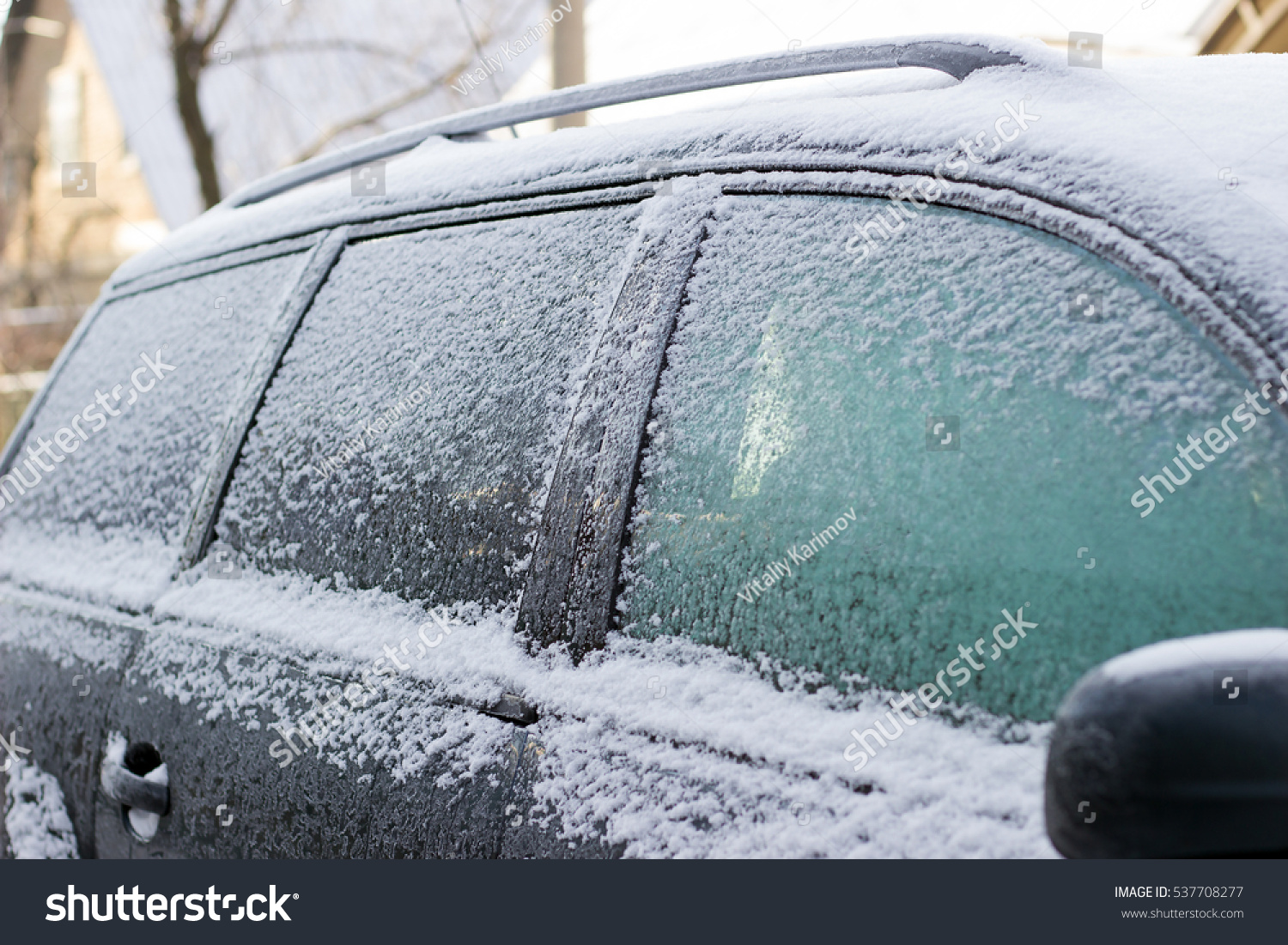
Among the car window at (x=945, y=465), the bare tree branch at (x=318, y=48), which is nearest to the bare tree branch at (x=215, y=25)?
the bare tree branch at (x=318, y=48)

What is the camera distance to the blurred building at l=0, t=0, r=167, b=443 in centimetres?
1488

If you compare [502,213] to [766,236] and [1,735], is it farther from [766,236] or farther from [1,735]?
[1,735]

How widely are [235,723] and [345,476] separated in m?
0.42

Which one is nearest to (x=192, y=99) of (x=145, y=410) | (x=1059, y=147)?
(x=145, y=410)

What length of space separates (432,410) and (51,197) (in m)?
21.6

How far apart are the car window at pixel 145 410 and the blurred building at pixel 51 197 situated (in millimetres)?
12999

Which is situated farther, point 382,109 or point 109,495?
point 382,109

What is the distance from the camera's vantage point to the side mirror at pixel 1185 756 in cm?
72

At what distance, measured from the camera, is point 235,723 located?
1.51 meters

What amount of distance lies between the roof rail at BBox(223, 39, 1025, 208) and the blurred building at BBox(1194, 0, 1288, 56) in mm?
6397

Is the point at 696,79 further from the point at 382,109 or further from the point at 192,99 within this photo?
the point at 382,109

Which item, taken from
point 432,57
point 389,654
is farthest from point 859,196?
point 432,57

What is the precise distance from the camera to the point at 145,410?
215 cm

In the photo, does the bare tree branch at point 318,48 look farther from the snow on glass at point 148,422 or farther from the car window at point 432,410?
the car window at point 432,410
